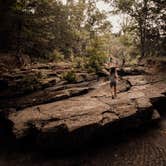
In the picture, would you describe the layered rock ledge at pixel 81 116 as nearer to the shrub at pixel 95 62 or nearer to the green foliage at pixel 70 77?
the green foliage at pixel 70 77

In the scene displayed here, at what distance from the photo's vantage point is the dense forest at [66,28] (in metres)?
17.6

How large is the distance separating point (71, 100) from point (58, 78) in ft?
11.3

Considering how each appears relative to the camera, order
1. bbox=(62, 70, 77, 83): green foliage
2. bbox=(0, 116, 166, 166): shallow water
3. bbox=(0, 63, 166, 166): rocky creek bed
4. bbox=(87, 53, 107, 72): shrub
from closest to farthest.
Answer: bbox=(0, 116, 166, 166): shallow water < bbox=(0, 63, 166, 166): rocky creek bed < bbox=(62, 70, 77, 83): green foliage < bbox=(87, 53, 107, 72): shrub

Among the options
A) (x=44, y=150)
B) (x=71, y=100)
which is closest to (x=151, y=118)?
(x=71, y=100)

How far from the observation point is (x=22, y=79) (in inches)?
532

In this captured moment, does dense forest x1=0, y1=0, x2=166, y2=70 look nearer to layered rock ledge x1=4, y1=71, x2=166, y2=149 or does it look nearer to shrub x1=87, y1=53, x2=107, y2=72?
shrub x1=87, y1=53, x2=107, y2=72

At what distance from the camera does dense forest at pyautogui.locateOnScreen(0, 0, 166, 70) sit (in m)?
17.6

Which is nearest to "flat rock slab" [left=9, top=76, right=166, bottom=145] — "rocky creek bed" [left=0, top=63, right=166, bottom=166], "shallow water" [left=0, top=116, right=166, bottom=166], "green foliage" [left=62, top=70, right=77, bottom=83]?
"rocky creek bed" [left=0, top=63, right=166, bottom=166]

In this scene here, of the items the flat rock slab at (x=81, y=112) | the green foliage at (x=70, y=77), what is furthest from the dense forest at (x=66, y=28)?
the flat rock slab at (x=81, y=112)

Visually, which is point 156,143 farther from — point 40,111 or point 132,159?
point 40,111

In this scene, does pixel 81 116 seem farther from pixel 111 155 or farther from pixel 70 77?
pixel 70 77

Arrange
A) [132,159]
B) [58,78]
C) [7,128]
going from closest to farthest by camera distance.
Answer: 1. [132,159]
2. [7,128]
3. [58,78]

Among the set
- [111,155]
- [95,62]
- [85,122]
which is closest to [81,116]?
[85,122]

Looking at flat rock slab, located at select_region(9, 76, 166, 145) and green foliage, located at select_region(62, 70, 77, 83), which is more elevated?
green foliage, located at select_region(62, 70, 77, 83)
